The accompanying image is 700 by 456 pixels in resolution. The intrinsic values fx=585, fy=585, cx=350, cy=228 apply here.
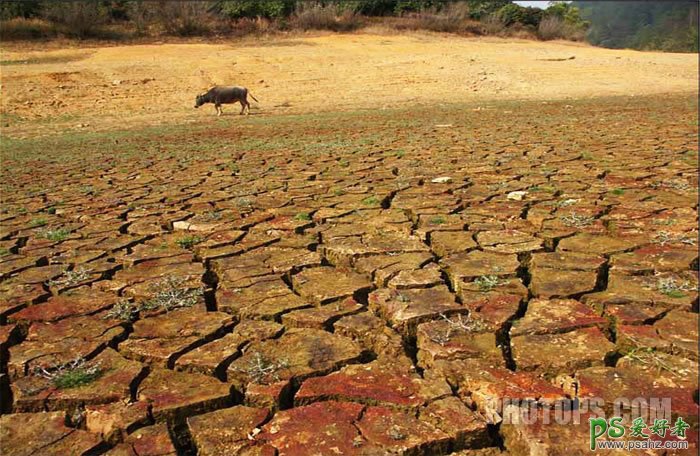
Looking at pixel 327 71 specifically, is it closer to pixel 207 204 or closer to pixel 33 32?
pixel 33 32

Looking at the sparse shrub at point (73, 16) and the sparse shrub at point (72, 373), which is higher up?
the sparse shrub at point (73, 16)

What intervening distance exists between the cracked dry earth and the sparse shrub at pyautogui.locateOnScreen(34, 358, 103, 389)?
0.01 metres

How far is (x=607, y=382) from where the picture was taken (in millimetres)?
2057

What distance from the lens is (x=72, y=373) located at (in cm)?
226

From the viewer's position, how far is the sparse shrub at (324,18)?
2633cm

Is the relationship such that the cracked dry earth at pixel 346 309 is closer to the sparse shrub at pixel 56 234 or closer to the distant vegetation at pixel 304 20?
the sparse shrub at pixel 56 234

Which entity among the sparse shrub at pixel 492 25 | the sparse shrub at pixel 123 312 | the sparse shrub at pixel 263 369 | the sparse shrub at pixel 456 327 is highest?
the sparse shrub at pixel 492 25

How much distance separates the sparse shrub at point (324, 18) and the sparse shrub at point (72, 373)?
84.5 ft

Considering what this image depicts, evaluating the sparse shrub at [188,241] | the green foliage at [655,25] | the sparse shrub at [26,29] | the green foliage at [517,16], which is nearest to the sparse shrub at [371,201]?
the sparse shrub at [188,241]

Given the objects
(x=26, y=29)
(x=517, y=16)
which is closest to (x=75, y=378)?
(x=26, y=29)

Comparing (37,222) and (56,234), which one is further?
(37,222)

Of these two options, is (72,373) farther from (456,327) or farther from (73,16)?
(73,16)

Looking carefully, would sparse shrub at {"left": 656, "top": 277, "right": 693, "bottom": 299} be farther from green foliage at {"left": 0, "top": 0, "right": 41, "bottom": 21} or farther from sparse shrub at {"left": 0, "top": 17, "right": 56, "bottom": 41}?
green foliage at {"left": 0, "top": 0, "right": 41, "bottom": 21}

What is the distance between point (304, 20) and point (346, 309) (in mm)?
25510
